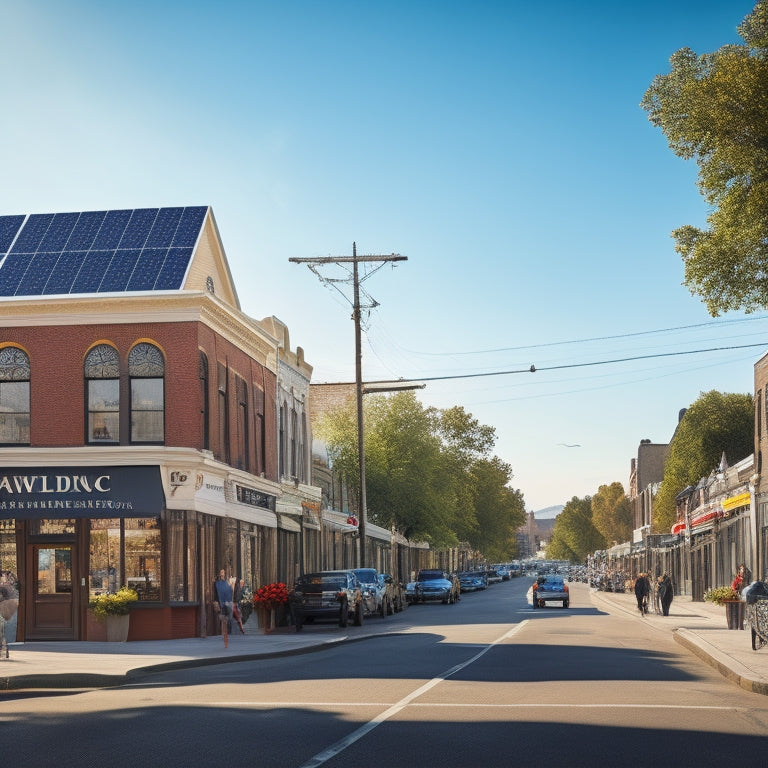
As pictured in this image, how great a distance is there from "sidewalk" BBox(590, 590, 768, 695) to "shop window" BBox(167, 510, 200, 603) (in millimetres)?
12568

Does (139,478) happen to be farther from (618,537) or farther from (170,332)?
(618,537)

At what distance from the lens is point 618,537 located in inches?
6043

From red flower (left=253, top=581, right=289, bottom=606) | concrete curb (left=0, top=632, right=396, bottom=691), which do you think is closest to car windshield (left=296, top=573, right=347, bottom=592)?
red flower (left=253, top=581, right=289, bottom=606)

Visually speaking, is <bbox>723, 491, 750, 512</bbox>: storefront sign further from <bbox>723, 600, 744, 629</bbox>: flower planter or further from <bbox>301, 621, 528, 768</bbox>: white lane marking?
<bbox>301, 621, 528, 768</bbox>: white lane marking

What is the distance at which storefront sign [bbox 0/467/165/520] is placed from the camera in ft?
105

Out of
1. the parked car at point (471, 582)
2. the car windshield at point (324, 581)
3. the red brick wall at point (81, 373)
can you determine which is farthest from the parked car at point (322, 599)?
the parked car at point (471, 582)

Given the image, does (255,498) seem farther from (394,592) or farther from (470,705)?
(470,705)

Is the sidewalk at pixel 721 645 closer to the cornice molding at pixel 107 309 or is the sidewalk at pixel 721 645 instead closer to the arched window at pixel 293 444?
the arched window at pixel 293 444

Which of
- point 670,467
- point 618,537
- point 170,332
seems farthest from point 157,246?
point 618,537

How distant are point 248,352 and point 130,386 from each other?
23.9 ft

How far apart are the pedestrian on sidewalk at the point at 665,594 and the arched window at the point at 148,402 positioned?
69.6 ft

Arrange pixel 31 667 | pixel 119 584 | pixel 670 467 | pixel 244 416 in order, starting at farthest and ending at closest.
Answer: pixel 670 467
pixel 244 416
pixel 119 584
pixel 31 667

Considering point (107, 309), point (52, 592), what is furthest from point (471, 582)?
point (107, 309)

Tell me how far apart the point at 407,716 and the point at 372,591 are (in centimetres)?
3127
